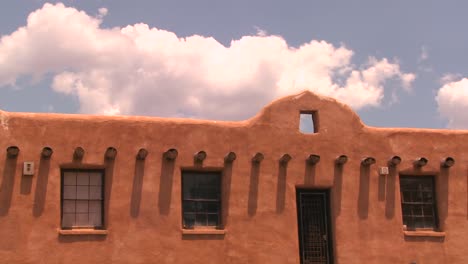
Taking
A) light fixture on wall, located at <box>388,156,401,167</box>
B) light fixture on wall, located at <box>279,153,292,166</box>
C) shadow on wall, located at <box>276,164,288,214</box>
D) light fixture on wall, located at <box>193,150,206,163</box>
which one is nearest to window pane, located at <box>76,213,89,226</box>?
light fixture on wall, located at <box>193,150,206,163</box>

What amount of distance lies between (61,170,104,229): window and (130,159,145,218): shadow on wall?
2.12ft

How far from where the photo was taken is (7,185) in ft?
45.7

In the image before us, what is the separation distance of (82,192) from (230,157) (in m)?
3.23

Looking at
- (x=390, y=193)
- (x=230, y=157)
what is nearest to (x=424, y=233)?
(x=390, y=193)

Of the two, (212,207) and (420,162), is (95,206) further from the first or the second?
(420,162)

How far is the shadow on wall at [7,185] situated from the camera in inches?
544

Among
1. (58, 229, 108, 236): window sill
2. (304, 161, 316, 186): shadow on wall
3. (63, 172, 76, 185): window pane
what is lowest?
(58, 229, 108, 236): window sill

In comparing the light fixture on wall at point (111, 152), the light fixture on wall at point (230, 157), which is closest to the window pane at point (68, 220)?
the light fixture on wall at point (111, 152)

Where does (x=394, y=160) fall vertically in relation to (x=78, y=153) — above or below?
above

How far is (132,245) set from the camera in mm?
14414

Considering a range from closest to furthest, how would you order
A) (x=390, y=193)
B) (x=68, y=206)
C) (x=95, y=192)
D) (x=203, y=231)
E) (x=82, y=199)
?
(x=68, y=206), (x=82, y=199), (x=95, y=192), (x=203, y=231), (x=390, y=193)

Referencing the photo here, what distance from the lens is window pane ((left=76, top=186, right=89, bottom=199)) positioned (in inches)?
572

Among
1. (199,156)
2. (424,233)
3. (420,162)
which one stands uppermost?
(420,162)

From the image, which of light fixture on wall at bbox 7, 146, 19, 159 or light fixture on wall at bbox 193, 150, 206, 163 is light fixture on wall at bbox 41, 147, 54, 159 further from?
light fixture on wall at bbox 193, 150, 206, 163
